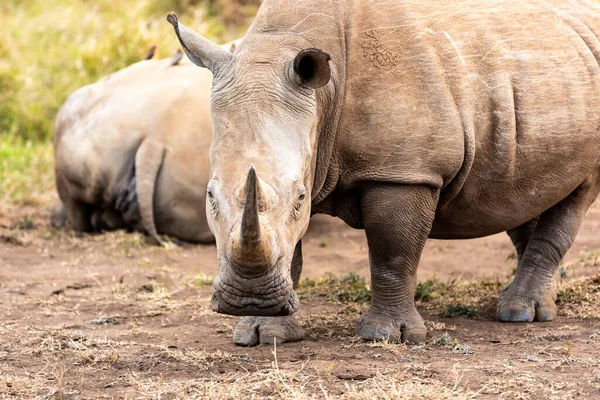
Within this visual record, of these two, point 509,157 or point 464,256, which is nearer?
point 509,157

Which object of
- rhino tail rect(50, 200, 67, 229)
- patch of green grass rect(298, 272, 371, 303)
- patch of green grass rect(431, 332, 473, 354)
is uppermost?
patch of green grass rect(431, 332, 473, 354)

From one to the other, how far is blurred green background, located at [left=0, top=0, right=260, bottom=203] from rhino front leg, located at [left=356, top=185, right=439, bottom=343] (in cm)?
514

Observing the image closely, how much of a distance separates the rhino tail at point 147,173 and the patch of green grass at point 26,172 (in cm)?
191

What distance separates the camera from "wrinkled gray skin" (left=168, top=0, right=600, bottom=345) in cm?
445

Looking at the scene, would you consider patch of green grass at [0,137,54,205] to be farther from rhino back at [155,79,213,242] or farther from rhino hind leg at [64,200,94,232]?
rhino back at [155,79,213,242]

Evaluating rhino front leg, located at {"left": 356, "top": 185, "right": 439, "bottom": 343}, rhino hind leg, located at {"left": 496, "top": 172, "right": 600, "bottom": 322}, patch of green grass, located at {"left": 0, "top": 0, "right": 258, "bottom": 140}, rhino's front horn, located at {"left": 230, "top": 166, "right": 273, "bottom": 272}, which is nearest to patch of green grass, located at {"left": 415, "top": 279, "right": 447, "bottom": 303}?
rhino hind leg, located at {"left": 496, "top": 172, "right": 600, "bottom": 322}

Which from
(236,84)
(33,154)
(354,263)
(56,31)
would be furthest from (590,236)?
(56,31)

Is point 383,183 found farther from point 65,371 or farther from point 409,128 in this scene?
point 65,371

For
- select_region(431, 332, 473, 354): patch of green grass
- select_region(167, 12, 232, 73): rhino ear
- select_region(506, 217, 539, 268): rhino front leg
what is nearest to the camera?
select_region(167, 12, 232, 73): rhino ear

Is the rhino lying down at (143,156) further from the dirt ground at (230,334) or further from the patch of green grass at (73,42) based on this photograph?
the patch of green grass at (73,42)

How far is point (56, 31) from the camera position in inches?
527

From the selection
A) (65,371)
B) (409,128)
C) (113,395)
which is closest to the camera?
(113,395)

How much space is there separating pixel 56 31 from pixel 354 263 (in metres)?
7.00

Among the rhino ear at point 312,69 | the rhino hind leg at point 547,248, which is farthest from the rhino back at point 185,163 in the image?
the rhino ear at point 312,69
